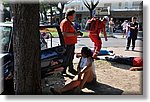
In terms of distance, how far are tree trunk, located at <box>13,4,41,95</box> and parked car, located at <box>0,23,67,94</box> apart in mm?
355

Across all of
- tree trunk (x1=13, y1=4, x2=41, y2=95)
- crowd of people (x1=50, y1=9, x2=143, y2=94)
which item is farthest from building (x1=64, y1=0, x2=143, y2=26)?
tree trunk (x1=13, y1=4, x2=41, y2=95)

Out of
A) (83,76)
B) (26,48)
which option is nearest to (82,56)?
(83,76)

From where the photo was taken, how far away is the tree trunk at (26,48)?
3.20 meters

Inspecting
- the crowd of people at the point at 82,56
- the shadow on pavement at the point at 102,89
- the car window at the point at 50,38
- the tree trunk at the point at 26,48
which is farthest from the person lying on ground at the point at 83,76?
the tree trunk at the point at 26,48

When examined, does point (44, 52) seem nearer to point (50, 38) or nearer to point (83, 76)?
point (50, 38)

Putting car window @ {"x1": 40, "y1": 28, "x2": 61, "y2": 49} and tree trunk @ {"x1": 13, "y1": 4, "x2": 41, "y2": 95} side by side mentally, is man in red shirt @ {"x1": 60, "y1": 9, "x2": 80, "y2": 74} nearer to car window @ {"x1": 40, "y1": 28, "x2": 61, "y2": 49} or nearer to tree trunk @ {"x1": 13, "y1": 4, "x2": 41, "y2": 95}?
Answer: car window @ {"x1": 40, "y1": 28, "x2": 61, "y2": 49}

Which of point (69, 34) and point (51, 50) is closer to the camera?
point (51, 50)

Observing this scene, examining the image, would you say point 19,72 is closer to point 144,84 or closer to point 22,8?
point 22,8

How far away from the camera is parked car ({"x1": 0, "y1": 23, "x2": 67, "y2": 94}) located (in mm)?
4035

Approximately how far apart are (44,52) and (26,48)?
1597mm

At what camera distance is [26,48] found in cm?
329

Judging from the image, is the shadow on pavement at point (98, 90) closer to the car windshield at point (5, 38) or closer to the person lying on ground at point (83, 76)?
the person lying on ground at point (83, 76)

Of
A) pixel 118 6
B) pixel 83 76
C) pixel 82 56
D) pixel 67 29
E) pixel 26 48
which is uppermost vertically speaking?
pixel 118 6

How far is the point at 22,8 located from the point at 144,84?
1682mm
